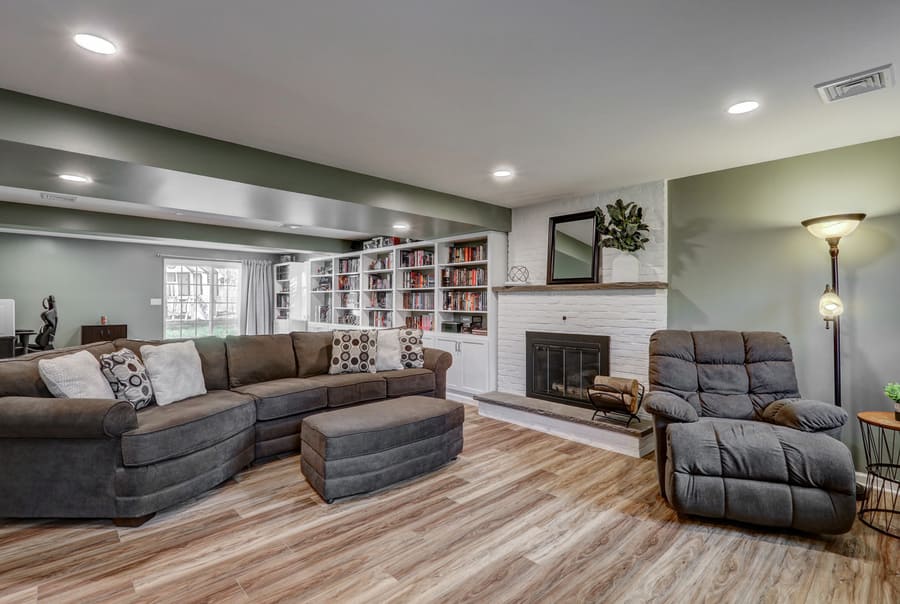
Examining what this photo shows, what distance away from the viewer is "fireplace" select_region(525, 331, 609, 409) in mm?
4328

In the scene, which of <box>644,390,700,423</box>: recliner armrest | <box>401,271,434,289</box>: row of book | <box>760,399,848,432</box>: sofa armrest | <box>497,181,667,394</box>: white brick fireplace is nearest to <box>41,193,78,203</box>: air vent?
<box>401,271,434,289</box>: row of book

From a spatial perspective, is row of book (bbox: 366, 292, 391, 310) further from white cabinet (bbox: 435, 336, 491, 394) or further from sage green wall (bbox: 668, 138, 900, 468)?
sage green wall (bbox: 668, 138, 900, 468)

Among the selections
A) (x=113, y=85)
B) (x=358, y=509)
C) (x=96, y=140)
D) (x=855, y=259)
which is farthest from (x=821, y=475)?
(x=96, y=140)

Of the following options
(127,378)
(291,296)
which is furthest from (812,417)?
(291,296)

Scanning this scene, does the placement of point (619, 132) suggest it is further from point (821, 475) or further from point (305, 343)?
point (305, 343)

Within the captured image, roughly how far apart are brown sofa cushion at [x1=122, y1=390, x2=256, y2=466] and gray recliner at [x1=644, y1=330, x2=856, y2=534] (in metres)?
2.76

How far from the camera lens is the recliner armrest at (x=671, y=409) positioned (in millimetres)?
2600

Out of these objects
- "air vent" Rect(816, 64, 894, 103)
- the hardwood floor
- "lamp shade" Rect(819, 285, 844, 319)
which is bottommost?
the hardwood floor

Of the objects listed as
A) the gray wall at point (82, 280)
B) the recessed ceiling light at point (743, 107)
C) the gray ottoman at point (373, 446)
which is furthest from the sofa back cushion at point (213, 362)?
the gray wall at point (82, 280)

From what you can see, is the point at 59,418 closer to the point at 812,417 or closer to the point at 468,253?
the point at 812,417

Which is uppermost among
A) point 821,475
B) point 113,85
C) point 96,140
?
point 113,85

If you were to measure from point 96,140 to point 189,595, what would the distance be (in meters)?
2.52

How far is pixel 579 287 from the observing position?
14.5ft

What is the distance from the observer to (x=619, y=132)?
2.89 meters
